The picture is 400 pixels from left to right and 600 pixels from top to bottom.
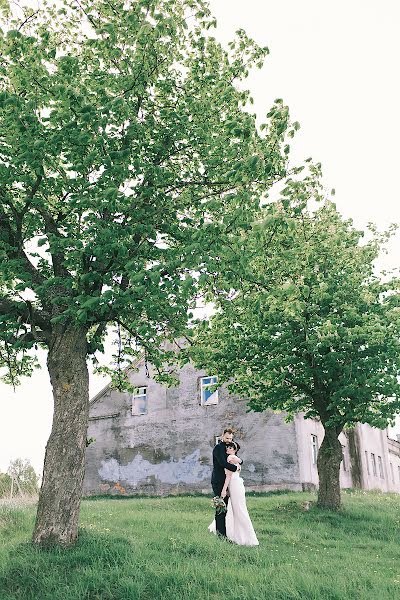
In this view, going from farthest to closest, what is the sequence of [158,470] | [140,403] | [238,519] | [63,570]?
[140,403] < [158,470] < [238,519] < [63,570]

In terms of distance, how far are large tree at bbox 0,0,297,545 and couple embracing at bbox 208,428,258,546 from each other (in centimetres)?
293

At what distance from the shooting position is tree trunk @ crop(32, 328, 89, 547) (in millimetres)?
9430

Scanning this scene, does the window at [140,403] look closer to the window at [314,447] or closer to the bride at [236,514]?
the window at [314,447]

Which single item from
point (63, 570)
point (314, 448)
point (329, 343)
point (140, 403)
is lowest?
point (63, 570)

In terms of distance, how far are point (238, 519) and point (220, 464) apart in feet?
3.82

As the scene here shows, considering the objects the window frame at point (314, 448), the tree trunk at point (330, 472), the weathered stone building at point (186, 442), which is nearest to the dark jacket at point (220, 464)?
the tree trunk at point (330, 472)

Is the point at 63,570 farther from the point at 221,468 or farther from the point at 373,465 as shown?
the point at 373,465

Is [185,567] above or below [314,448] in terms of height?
below

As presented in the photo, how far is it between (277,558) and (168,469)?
69.6 ft

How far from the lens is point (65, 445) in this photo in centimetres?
988

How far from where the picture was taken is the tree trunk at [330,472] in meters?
18.2

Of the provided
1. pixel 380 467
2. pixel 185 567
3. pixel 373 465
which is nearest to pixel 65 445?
pixel 185 567

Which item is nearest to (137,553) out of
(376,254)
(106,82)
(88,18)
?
(106,82)

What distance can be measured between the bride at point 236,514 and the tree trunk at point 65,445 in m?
3.23
